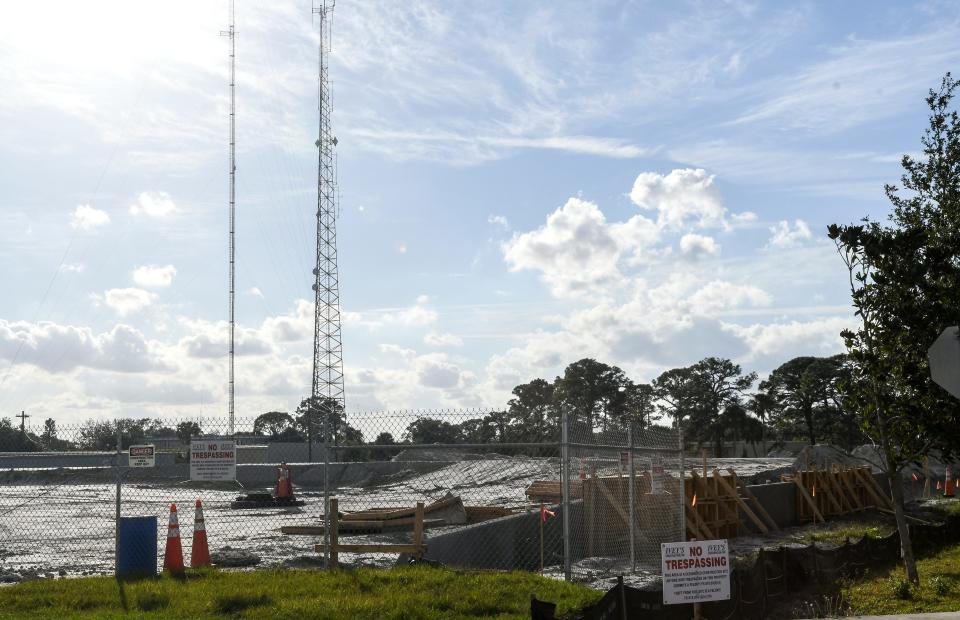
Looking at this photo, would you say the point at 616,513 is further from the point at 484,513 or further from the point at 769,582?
the point at 769,582

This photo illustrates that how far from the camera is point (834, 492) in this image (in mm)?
24156

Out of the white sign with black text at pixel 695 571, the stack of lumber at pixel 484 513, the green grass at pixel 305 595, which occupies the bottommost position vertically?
the stack of lumber at pixel 484 513

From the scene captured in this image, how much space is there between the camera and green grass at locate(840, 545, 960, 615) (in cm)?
1098

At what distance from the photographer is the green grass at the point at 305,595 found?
9.27 m

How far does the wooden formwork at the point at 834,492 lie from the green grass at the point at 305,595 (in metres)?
13.8

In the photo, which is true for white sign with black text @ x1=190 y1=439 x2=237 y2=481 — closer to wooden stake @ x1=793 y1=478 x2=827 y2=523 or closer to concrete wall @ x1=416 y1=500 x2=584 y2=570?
concrete wall @ x1=416 y1=500 x2=584 y2=570

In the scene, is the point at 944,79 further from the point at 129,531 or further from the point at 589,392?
the point at 589,392

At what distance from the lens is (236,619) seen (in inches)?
361

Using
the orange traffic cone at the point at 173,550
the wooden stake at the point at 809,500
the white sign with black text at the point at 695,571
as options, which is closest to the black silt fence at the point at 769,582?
the white sign with black text at the point at 695,571

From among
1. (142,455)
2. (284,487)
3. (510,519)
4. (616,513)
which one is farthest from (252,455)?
(142,455)

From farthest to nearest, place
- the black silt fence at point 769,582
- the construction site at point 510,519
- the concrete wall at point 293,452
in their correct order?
the concrete wall at point 293,452 < the construction site at point 510,519 < the black silt fence at point 769,582

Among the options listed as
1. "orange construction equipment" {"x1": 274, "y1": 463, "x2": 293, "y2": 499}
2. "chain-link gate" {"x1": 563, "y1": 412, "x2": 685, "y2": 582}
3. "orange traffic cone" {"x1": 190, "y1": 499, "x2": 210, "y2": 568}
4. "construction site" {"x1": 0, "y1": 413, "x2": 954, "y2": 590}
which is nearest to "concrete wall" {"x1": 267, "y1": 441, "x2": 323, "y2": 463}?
"construction site" {"x1": 0, "y1": 413, "x2": 954, "y2": 590}

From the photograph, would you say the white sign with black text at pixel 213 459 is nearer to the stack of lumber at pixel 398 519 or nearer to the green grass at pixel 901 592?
the green grass at pixel 901 592

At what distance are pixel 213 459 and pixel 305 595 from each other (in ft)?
7.68
